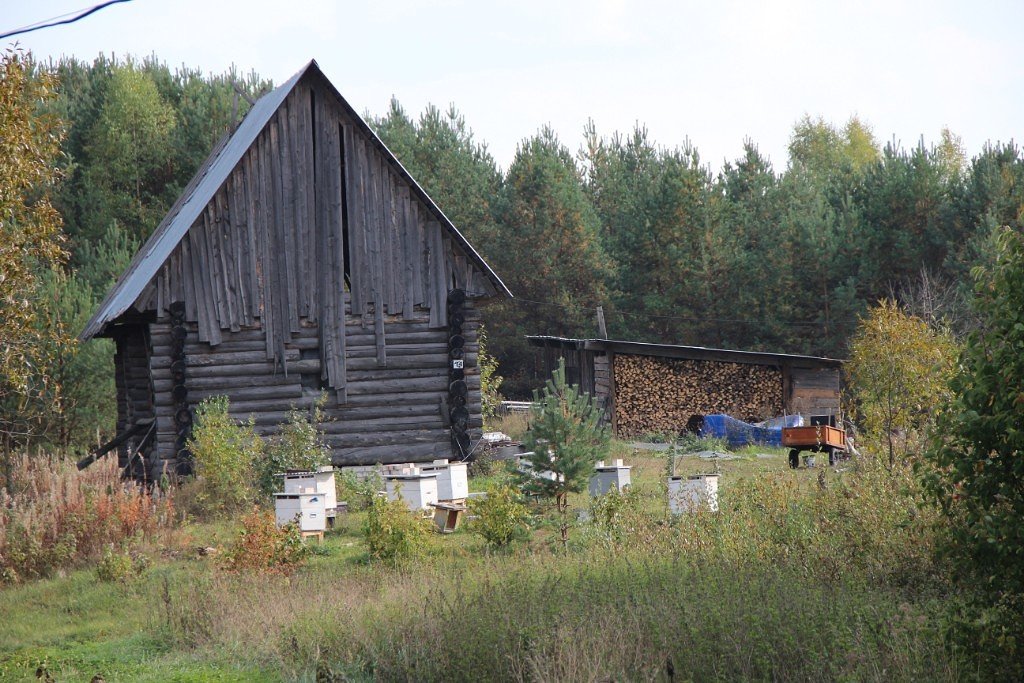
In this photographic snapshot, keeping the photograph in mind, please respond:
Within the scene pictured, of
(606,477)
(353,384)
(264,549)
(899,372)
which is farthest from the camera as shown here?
(899,372)

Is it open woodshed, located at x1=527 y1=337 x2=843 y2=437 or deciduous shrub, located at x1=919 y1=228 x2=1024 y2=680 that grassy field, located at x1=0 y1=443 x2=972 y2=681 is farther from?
open woodshed, located at x1=527 y1=337 x2=843 y2=437

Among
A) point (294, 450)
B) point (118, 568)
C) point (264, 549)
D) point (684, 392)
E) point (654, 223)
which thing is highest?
point (654, 223)

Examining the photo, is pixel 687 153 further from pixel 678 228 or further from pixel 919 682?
pixel 919 682

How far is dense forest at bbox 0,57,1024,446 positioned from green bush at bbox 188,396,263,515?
64.2ft

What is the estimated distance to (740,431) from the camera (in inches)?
1006

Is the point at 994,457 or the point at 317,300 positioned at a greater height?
the point at 317,300

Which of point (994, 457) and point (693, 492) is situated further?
point (693, 492)

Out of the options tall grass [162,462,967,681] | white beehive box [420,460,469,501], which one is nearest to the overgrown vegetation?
white beehive box [420,460,469,501]

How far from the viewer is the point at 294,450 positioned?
16578mm

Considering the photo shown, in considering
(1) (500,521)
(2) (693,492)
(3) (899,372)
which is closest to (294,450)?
(1) (500,521)

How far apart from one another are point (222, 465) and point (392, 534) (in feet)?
15.5

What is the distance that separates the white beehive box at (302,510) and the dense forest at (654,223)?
23166 millimetres

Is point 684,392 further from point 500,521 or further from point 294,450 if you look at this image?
point 500,521

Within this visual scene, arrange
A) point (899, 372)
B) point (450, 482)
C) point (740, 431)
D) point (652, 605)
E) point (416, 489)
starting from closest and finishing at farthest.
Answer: point (652, 605), point (416, 489), point (450, 482), point (899, 372), point (740, 431)
